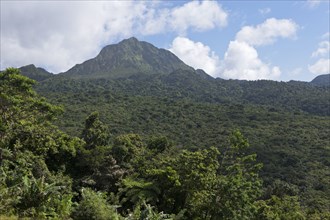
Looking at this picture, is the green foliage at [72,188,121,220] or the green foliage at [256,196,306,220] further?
the green foliage at [256,196,306,220]

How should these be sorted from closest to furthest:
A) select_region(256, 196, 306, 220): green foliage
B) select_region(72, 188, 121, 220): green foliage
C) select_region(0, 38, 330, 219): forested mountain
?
select_region(72, 188, 121, 220): green foliage < select_region(0, 38, 330, 219): forested mountain < select_region(256, 196, 306, 220): green foliage

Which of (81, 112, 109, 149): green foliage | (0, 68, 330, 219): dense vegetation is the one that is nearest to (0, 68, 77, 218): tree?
(0, 68, 330, 219): dense vegetation

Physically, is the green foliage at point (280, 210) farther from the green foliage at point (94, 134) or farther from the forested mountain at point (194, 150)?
the green foliage at point (94, 134)

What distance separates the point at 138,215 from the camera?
10281 mm

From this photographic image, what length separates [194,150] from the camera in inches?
2295

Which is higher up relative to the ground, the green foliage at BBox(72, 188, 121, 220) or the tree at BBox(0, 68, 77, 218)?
the tree at BBox(0, 68, 77, 218)

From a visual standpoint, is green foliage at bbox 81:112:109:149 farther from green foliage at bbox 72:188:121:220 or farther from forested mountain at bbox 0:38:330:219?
green foliage at bbox 72:188:121:220

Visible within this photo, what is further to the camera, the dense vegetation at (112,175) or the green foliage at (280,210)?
the green foliage at (280,210)

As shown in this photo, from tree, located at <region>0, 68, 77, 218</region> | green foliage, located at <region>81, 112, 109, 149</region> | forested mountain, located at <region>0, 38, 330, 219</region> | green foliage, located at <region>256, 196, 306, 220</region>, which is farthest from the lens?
green foliage, located at <region>81, 112, 109, 149</region>

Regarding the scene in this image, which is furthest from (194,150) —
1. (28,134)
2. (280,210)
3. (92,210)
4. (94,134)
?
(92,210)

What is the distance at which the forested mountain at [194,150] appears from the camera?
16031mm

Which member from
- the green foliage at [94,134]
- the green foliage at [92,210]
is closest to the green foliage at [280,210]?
the green foliage at [94,134]

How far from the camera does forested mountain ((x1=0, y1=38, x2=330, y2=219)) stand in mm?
16031

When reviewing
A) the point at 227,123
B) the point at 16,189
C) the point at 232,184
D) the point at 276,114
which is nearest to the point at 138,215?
the point at 16,189
